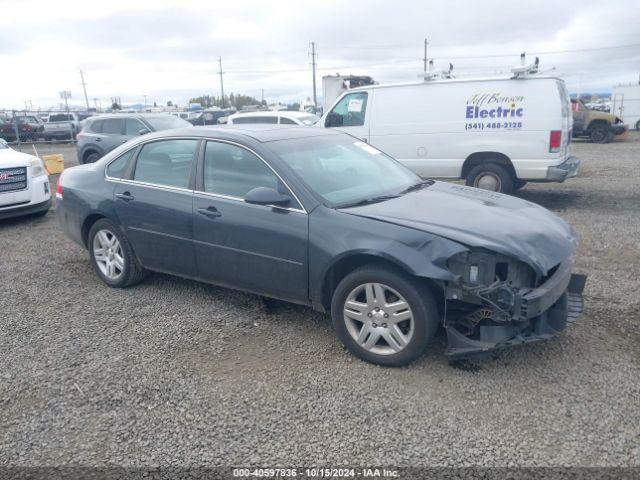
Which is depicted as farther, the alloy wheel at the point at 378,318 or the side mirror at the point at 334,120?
the side mirror at the point at 334,120

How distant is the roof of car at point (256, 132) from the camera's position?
461 centimetres

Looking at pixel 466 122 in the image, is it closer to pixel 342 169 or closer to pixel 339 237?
pixel 342 169

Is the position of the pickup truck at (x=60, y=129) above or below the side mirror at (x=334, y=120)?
below

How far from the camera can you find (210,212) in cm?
447

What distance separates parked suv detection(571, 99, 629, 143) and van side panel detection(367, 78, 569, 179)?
1556 cm

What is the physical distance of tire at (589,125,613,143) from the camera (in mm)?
22438

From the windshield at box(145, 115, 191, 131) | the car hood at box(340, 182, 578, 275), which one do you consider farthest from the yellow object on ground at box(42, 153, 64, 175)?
the car hood at box(340, 182, 578, 275)

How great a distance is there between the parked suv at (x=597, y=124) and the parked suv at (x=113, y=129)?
16.3 metres

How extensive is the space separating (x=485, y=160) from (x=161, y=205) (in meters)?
6.06

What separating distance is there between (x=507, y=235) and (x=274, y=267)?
1681mm

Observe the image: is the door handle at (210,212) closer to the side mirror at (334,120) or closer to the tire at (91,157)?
the side mirror at (334,120)

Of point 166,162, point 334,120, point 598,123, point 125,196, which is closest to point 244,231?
point 166,162

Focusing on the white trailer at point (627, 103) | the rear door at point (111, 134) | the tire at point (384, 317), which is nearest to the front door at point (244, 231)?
the tire at point (384, 317)

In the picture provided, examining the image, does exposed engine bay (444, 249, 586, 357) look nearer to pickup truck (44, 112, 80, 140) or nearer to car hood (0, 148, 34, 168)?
car hood (0, 148, 34, 168)
